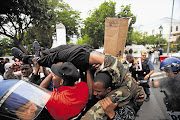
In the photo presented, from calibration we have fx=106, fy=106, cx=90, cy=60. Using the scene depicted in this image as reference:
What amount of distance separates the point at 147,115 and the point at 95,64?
9.09ft

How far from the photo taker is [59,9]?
22.3 meters

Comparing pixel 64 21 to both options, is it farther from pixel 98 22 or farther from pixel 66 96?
pixel 66 96

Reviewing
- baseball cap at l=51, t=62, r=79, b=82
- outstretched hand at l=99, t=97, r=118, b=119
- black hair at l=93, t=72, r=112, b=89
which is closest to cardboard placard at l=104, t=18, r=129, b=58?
black hair at l=93, t=72, r=112, b=89

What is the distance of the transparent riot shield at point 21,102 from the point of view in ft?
3.03

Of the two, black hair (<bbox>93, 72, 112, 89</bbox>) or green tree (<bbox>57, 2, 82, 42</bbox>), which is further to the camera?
green tree (<bbox>57, 2, 82, 42</bbox>)

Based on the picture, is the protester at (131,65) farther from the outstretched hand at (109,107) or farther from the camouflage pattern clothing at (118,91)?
the outstretched hand at (109,107)

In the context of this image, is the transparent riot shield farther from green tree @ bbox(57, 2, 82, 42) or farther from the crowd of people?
green tree @ bbox(57, 2, 82, 42)

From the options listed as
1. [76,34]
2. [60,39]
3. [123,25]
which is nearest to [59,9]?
[76,34]

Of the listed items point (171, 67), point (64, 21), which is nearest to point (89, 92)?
point (171, 67)

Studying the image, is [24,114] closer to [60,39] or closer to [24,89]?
[24,89]

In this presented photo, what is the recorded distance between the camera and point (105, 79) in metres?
1.30

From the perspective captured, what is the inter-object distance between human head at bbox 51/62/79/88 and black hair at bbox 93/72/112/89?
11.1 inches

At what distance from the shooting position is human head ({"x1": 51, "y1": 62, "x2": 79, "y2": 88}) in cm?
135

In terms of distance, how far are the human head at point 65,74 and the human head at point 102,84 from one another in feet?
0.90
